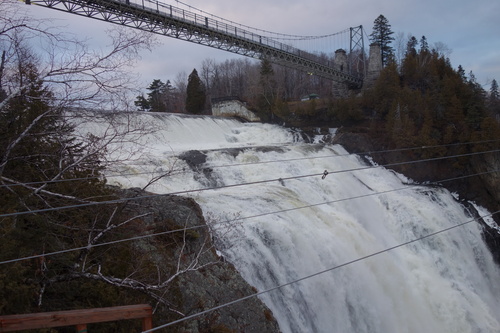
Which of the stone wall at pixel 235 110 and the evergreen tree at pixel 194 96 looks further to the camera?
the evergreen tree at pixel 194 96

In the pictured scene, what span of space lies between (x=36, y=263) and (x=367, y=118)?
82.3ft

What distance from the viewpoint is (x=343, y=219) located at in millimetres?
10828

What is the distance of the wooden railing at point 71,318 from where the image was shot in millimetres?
3115

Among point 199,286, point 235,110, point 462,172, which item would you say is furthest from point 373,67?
point 199,286

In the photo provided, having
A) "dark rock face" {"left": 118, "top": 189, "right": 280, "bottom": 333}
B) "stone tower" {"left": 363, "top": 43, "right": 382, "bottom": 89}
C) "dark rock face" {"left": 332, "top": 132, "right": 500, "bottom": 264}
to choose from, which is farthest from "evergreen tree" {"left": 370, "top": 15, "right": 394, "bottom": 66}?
"dark rock face" {"left": 118, "top": 189, "right": 280, "bottom": 333}

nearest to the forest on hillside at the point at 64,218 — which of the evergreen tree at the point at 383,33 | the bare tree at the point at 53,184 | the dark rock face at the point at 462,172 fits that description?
the bare tree at the point at 53,184

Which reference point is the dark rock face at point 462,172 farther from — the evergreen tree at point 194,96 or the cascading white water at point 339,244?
the evergreen tree at point 194,96

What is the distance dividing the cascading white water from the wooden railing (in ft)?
7.89

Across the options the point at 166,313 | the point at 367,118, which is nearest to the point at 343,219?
the point at 166,313

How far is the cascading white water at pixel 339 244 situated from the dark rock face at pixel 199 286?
0.72 metres

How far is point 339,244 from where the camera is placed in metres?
9.23

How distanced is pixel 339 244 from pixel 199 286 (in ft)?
14.9

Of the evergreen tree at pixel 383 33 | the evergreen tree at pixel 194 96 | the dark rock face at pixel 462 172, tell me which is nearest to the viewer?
the dark rock face at pixel 462 172

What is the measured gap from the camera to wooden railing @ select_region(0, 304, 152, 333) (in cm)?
312
